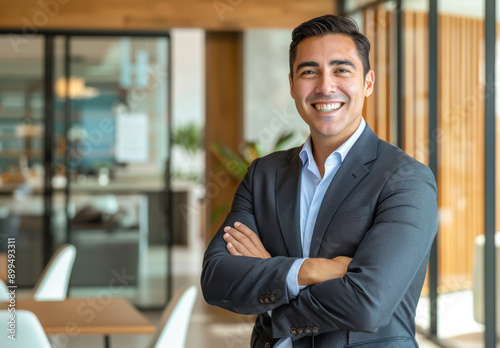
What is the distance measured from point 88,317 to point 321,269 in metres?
1.65

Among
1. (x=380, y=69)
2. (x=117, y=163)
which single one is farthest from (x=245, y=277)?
(x=117, y=163)

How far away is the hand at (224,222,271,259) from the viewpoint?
1.82 meters

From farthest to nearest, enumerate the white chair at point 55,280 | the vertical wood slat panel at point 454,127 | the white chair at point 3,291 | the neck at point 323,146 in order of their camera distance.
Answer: the vertical wood slat panel at point 454,127
the white chair at point 55,280
the white chair at point 3,291
the neck at point 323,146

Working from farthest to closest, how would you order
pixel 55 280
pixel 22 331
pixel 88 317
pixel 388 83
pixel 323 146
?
pixel 388 83, pixel 55 280, pixel 88 317, pixel 22 331, pixel 323 146

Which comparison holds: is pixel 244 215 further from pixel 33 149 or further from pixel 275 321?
pixel 33 149

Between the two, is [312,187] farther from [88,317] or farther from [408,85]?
[408,85]

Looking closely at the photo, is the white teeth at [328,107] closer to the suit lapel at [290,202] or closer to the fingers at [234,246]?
the suit lapel at [290,202]

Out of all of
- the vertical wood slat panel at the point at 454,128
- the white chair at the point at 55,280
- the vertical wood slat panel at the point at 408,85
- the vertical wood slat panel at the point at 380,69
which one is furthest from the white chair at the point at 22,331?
the vertical wood slat panel at the point at 380,69

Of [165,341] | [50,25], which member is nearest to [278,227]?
[165,341]

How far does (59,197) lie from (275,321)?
5411mm

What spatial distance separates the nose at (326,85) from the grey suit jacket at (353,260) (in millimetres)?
165

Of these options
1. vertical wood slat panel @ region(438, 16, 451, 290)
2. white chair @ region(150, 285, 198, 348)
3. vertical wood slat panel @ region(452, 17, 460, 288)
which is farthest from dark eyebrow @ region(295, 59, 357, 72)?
vertical wood slat panel @ region(438, 16, 451, 290)

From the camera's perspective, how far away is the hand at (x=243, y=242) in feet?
5.96

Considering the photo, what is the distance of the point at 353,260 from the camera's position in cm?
162
